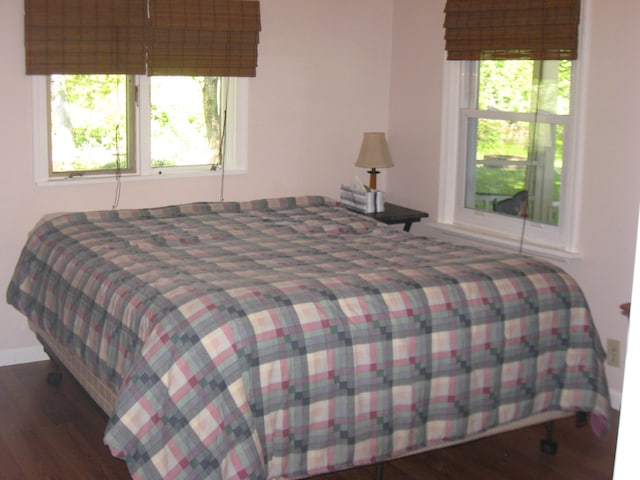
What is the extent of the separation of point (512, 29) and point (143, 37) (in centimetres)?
188

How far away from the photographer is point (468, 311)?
3.04m

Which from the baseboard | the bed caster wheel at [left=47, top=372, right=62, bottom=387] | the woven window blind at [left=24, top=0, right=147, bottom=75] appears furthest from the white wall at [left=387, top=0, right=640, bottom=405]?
the baseboard

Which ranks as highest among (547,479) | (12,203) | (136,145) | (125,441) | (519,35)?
(519,35)

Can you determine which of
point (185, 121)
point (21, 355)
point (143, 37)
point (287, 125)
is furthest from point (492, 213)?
point (21, 355)

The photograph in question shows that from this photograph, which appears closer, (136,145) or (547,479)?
(547,479)

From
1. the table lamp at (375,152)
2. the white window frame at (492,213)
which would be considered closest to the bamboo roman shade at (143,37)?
the table lamp at (375,152)

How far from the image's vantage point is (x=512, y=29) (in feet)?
14.3

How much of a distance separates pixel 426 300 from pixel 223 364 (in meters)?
0.80

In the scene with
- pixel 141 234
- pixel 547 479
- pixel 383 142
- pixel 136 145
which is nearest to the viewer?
pixel 547 479

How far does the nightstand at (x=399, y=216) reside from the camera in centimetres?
481

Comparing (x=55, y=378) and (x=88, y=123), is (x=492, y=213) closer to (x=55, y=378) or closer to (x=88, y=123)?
(x=88, y=123)

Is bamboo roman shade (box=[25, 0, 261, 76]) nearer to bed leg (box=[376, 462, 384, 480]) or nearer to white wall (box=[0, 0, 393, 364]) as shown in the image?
white wall (box=[0, 0, 393, 364])

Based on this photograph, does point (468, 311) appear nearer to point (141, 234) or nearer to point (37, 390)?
point (141, 234)

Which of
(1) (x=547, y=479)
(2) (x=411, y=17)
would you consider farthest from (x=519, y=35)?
(1) (x=547, y=479)
